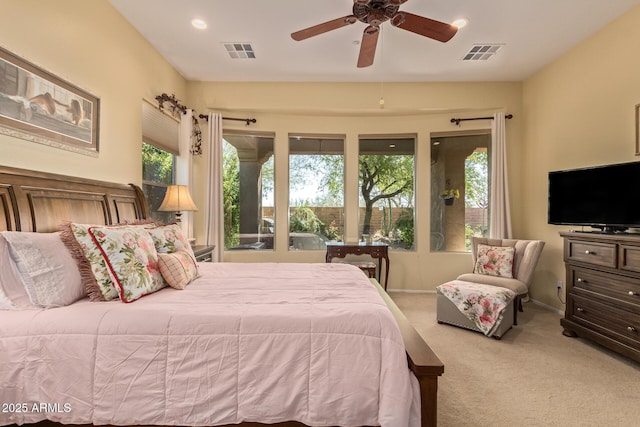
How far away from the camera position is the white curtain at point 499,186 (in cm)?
415

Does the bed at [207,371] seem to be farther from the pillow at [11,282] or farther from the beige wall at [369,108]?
the beige wall at [369,108]

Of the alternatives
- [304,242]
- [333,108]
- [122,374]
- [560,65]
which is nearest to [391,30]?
[333,108]

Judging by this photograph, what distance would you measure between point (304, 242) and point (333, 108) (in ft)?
6.85

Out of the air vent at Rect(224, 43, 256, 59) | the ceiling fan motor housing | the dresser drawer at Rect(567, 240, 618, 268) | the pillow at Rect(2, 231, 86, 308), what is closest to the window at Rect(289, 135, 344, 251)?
the air vent at Rect(224, 43, 256, 59)

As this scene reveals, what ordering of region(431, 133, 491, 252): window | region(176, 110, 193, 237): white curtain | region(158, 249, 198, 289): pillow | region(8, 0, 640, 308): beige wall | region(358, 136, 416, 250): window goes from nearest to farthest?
region(158, 249, 198, 289): pillow < region(8, 0, 640, 308): beige wall < region(176, 110, 193, 237): white curtain < region(431, 133, 491, 252): window < region(358, 136, 416, 250): window

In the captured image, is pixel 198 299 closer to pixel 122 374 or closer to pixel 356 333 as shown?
pixel 122 374

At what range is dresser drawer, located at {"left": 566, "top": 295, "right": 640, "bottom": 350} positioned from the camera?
233 centimetres

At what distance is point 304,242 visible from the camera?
4688 millimetres

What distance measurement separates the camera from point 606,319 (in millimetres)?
2537

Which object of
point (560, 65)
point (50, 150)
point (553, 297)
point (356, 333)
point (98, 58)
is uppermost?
point (560, 65)

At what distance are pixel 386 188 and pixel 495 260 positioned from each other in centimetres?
183

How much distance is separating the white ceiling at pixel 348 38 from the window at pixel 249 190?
3.14 feet

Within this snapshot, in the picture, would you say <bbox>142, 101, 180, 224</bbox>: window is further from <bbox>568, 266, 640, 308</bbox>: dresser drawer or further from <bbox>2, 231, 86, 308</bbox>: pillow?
<bbox>568, 266, 640, 308</bbox>: dresser drawer

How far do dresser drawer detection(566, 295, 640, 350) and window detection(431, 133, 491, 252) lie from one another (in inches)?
69.0
